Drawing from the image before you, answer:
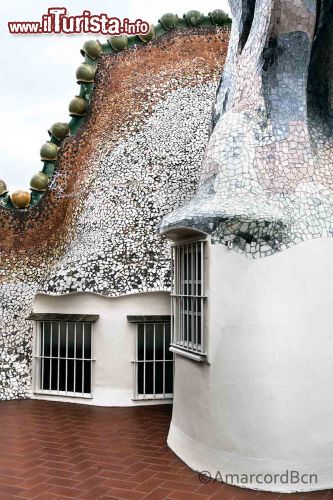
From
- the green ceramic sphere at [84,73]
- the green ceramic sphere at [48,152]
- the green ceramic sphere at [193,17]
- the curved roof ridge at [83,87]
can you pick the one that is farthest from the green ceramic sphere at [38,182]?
the green ceramic sphere at [193,17]

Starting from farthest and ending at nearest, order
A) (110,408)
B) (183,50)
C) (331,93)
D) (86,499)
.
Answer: (183,50) → (110,408) → (331,93) → (86,499)

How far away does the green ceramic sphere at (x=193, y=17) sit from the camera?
10.8 m

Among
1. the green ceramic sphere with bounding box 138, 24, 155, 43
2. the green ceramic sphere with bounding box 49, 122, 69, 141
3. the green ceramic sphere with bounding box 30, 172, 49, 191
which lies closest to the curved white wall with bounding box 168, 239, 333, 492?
the green ceramic sphere with bounding box 30, 172, 49, 191

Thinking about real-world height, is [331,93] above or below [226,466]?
above

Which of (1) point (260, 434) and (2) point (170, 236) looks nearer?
(1) point (260, 434)

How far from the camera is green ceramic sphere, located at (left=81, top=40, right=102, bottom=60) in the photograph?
34.4 ft

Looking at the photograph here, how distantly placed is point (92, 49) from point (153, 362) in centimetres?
639

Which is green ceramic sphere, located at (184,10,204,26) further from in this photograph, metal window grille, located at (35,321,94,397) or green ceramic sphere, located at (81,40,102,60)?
metal window grille, located at (35,321,94,397)

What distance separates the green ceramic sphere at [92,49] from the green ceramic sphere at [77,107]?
1.01m

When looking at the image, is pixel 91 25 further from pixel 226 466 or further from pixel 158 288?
pixel 226 466

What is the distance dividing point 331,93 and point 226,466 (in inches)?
161

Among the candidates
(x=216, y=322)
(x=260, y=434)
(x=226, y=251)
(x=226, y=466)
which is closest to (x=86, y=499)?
(x=226, y=466)

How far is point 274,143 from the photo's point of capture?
5.39 meters

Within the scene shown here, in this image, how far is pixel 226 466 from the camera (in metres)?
4.88
